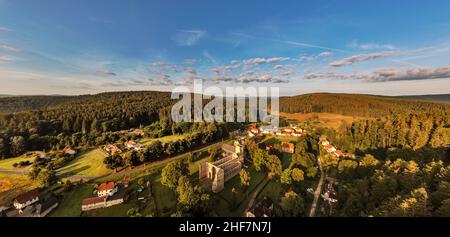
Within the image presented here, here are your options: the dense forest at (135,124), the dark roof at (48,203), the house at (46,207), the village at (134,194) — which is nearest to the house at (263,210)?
the village at (134,194)

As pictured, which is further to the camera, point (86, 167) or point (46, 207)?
point (86, 167)

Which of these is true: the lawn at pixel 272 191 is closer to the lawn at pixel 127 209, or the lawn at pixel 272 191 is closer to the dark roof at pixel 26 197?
the lawn at pixel 127 209

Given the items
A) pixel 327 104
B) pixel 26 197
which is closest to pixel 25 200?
pixel 26 197

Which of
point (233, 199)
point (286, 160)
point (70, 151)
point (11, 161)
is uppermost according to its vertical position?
point (70, 151)

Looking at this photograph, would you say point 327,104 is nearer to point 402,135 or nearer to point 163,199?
point 402,135

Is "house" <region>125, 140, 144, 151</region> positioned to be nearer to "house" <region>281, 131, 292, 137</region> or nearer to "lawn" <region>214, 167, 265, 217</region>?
"lawn" <region>214, 167, 265, 217</region>
